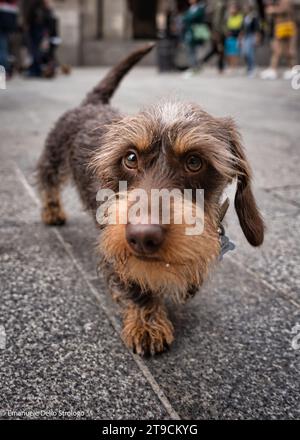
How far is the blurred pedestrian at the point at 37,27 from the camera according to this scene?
44.6 feet

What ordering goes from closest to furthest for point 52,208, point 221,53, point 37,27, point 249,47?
point 52,208 < point 37,27 < point 249,47 < point 221,53

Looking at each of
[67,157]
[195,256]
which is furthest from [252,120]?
[195,256]

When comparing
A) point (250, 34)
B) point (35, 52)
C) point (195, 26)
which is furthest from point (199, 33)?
point (35, 52)

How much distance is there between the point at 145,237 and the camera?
5.61ft

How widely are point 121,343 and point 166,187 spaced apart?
0.80 m

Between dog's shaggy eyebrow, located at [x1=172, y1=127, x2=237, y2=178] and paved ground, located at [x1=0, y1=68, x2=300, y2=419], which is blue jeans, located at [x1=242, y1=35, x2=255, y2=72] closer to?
paved ground, located at [x1=0, y1=68, x2=300, y2=419]

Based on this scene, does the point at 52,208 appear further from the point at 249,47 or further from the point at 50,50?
the point at 249,47

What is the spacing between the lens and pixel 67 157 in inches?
131

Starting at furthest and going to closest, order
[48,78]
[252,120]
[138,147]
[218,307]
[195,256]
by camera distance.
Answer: [48,78], [252,120], [218,307], [138,147], [195,256]

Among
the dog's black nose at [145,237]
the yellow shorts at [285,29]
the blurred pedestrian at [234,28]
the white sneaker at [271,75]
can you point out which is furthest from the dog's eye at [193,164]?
the blurred pedestrian at [234,28]

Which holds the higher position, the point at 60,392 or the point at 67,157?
the point at 67,157

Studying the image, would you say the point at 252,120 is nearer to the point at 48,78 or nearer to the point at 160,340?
the point at 160,340

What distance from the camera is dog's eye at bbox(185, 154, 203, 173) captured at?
81.4 inches
